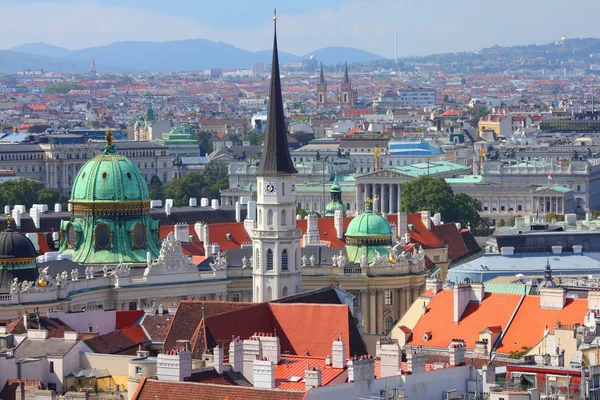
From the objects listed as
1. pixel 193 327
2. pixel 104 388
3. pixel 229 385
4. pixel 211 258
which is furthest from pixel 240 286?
→ pixel 229 385

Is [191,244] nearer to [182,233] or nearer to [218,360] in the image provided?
[182,233]

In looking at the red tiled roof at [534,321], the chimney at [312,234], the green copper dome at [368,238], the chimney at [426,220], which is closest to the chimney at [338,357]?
the red tiled roof at [534,321]

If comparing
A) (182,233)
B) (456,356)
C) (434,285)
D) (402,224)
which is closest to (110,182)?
(182,233)

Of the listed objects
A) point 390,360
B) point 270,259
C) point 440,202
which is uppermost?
point 390,360

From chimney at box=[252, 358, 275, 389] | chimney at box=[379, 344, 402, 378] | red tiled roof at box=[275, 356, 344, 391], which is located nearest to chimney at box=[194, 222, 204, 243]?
red tiled roof at box=[275, 356, 344, 391]

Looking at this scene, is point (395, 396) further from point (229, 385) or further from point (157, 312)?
point (157, 312)

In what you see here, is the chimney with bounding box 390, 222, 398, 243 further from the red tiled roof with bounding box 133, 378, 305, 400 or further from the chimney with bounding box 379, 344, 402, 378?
the red tiled roof with bounding box 133, 378, 305, 400
